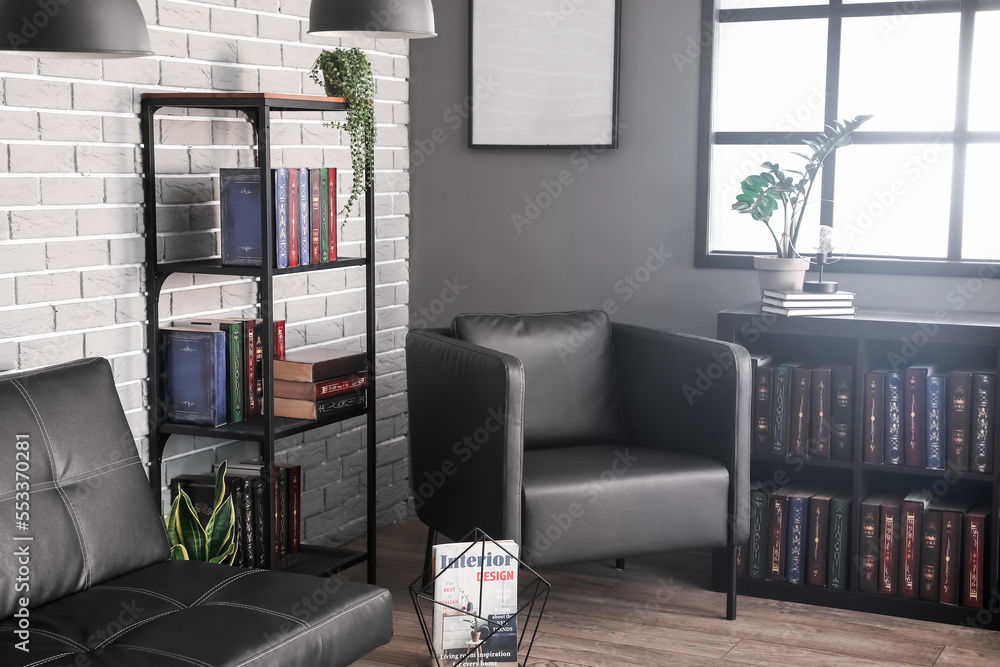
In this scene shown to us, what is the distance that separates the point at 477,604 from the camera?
2.56 metres

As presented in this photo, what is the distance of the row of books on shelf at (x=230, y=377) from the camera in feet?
9.16

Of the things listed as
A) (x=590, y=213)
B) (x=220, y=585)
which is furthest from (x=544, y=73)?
(x=220, y=585)

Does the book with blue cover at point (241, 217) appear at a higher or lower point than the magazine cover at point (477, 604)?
higher

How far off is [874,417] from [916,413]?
0.11m

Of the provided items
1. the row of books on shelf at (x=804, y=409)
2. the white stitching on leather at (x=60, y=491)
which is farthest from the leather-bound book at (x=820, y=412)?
the white stitching on leather at (x=60, y=491)

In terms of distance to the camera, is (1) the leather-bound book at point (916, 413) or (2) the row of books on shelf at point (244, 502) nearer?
(2) the row of books on shelf at point (244, 502)

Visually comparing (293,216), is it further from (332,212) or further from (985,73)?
(985,73)

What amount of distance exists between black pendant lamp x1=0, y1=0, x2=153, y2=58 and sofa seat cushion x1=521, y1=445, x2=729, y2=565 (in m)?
1.58

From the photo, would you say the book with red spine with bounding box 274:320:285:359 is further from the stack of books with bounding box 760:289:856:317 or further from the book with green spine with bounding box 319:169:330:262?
the stack of books with bounding box 760:289:856:317

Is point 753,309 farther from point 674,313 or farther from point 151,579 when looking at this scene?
point 151,579

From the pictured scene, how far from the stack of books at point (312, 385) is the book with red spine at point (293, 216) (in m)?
0.30

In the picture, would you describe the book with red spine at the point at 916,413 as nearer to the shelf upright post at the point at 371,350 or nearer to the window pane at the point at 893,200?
the window pane at the point at 893,200

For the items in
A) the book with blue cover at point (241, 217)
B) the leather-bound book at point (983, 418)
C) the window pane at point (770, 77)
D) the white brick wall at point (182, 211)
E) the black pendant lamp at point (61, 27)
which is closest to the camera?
the black pendant lamp at point (61, 27)

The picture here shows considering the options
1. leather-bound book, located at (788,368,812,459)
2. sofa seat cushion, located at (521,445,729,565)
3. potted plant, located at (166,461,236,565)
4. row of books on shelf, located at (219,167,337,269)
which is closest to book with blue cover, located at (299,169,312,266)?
row of books on shelf, located at (219,167,337,269)
